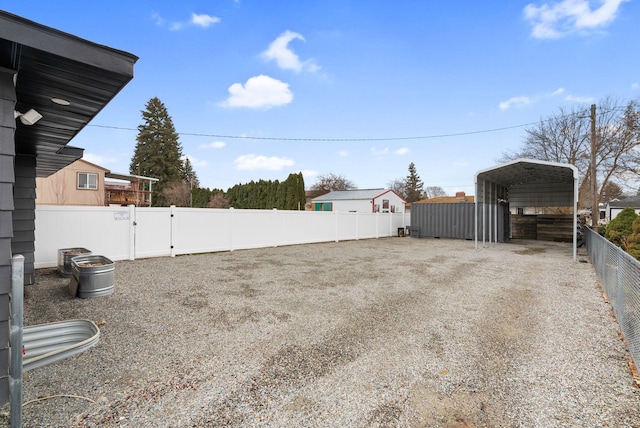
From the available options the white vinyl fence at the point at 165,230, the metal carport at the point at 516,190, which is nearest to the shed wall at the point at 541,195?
the metal carport at the point at 516,190

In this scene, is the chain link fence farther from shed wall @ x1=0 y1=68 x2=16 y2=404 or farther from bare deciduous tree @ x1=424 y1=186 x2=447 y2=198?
bare deciduous tree @ x1=424 y1=186 x2=447 y2=198

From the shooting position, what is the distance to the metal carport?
473 inches

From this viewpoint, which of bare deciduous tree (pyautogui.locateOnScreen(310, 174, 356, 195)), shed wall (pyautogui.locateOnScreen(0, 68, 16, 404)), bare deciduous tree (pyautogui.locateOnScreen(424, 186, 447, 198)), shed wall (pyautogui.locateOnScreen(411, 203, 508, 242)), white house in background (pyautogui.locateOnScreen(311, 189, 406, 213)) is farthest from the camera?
bare deciduous tree (pyautogui.locateOnScreen(424, 186, 447, 198))

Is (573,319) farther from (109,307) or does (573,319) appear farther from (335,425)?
(109,307)

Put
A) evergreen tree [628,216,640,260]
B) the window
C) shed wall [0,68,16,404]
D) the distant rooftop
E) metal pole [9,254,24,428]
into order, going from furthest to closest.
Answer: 1. the distant rooftop
2. the window
3. evergreen tree [628,216,640,260]
4. shed wall [0,68,16,404]
5. metal pole [9,254,24,428]

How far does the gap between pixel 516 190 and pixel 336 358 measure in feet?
56.3

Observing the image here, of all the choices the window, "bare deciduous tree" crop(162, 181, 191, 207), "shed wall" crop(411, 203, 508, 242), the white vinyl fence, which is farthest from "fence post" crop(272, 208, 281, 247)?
"bare deciduous tree" crop(162, 181, 191, 207)

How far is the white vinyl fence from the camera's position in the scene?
6957 mm

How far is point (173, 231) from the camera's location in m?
9.00

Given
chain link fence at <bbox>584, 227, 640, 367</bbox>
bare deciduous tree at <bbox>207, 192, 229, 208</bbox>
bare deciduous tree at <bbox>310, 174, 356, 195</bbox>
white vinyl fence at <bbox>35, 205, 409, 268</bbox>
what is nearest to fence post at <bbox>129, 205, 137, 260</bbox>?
white vinyl fence at <bbox>35, 205, 409, 268</bbox>

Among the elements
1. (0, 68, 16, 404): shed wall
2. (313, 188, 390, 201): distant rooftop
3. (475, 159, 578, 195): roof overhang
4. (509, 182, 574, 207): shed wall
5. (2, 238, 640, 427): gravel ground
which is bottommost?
(2, 238, 640, 427): gravel ground

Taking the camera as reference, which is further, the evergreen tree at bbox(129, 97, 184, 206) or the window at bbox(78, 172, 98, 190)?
the evergreen tree at bbox(129, 97, 184, 206)

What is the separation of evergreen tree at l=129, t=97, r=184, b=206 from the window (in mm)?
12250

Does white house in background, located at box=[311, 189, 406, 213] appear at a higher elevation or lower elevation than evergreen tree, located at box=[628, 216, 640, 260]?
higher
